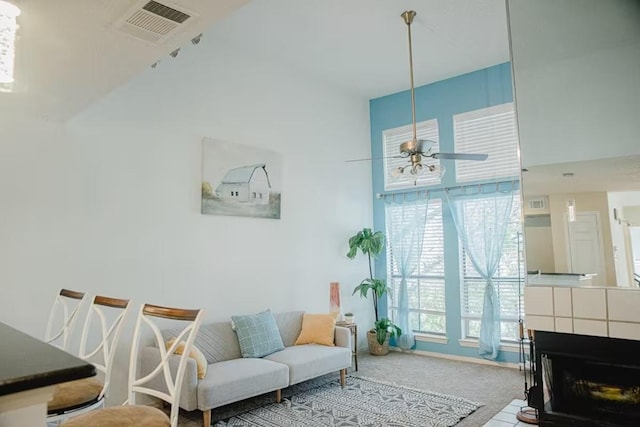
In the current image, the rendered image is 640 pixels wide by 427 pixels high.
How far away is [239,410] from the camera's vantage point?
378cm

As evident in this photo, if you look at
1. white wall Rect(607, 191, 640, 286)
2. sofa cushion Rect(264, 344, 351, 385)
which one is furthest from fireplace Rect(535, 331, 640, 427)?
sofa cushion Rect(264, 344, 351, 385)

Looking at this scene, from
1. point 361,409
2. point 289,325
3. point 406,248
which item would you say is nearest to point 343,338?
point 289,325

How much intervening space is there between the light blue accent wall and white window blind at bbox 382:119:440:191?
8cm

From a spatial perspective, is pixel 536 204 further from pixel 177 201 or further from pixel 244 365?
pixel 177 201

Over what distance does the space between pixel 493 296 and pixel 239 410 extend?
3339mm

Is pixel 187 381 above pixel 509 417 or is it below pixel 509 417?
above

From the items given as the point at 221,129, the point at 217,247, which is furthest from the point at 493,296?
the point at 221,129

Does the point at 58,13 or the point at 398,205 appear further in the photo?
the point at 398,205

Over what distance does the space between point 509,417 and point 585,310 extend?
119 cm

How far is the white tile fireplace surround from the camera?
2.85 m

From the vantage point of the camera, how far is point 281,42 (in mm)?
4738

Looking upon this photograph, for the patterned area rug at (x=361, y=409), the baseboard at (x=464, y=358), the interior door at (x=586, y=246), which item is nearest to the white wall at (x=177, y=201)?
the baseboard at (x=464, y=358)

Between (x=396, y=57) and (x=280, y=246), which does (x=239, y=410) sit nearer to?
(x=280, y=246)

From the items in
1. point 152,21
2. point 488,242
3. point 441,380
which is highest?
point 152,21
